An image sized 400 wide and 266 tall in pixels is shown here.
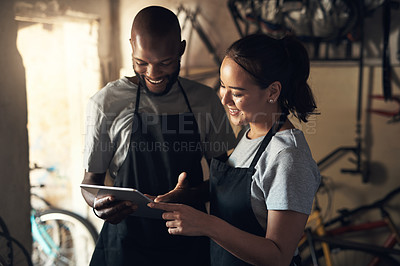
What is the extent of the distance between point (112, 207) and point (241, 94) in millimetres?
314

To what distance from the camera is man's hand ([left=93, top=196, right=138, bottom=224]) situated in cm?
70

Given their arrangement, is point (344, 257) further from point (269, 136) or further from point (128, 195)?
point (128, 195)

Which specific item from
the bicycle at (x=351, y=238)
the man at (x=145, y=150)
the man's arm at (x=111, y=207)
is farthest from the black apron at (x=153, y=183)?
the bicycle at (x=351, y=238)

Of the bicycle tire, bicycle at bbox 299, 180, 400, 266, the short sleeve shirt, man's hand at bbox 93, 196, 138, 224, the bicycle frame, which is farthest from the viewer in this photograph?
the bicycle tire

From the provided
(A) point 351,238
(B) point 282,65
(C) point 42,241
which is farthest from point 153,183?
(A) point 351,238

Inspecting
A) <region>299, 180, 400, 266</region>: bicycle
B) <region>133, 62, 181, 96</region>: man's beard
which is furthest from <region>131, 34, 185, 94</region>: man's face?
<region>299, 180, 400, 266</region>: bicycle

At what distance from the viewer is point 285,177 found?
61 cm

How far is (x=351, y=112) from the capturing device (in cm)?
176

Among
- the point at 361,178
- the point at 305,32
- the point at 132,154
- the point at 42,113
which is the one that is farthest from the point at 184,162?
the point at 42,113

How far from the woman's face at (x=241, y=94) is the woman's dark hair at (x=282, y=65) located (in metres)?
0.01

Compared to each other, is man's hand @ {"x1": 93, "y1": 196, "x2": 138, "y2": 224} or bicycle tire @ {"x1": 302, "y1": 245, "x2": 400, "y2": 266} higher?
man's hand @ {"x1": 93, "y1": 196, "x2": 138, "y2": 224}

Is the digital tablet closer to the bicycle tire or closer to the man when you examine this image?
the man

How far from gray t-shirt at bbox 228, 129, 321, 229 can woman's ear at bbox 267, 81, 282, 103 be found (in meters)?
0.06

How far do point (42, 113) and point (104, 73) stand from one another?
1.39 m
